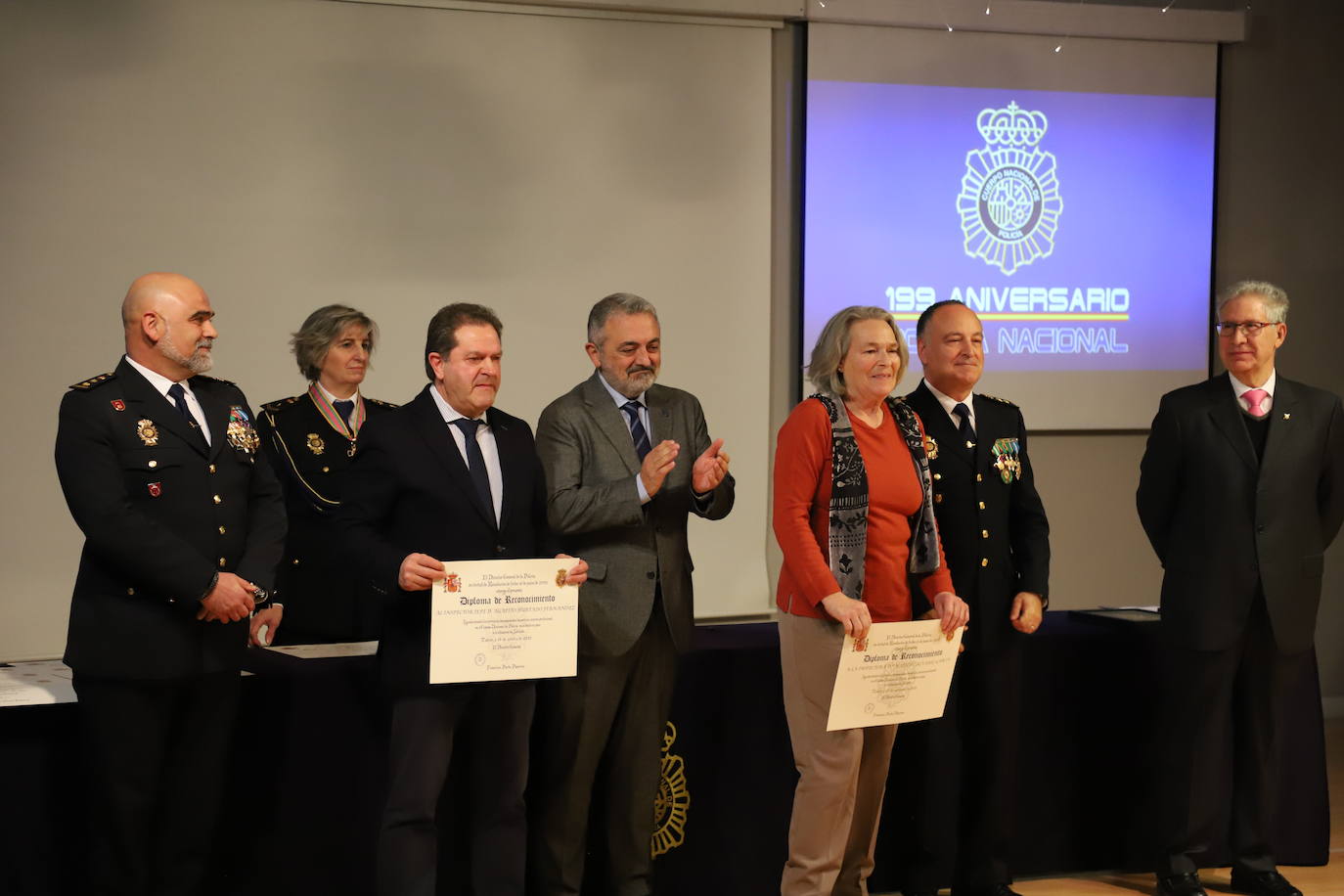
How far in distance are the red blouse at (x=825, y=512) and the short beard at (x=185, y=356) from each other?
1.39 meters

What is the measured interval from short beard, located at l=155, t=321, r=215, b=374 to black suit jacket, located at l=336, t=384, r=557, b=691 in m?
0.42

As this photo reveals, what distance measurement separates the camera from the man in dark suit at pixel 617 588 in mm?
2990

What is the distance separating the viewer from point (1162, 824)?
358 cm

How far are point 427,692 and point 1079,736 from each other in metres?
2.11

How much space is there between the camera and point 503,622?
278cm

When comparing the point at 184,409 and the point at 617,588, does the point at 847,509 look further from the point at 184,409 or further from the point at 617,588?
the point at 184,409

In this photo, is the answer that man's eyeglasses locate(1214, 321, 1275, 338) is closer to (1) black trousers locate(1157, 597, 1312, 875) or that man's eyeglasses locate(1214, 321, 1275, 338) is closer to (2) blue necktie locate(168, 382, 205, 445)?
(1) black trousers locate(1157, 597, 1312, 875)

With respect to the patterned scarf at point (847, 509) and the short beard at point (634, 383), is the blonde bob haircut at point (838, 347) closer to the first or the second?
the patterned scarf at point (847, 509)

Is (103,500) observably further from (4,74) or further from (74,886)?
(4,74)

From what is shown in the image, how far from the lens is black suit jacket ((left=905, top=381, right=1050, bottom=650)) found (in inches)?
128

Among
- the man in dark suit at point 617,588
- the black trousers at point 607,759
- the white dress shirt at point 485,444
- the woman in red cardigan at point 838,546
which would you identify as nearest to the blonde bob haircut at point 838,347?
the woman in red cardigan at point 838,546

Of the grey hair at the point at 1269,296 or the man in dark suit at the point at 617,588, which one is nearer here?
the man in dark suit at the point at 617,588

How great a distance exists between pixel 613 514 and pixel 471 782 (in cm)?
73

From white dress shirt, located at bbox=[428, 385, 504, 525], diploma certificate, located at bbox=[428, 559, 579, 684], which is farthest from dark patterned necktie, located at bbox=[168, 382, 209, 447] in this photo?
diploma certificate, located at bbox=[428, 559, 579, 684]
